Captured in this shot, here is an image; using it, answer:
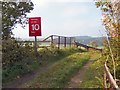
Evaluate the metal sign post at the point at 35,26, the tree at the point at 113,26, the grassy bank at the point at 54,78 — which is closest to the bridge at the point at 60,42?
the metal sign post at the point at 35,26

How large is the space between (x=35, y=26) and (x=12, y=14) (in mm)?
1679

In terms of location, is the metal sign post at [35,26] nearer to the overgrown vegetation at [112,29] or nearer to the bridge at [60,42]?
the bridge at [60,42]

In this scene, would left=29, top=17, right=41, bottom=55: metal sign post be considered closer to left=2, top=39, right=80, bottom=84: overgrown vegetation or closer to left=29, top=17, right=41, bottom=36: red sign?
left=29, top=17, right=41, bottom=36: red sign

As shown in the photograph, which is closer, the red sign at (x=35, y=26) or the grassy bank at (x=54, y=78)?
the grassy bank at (x=54, y=78)

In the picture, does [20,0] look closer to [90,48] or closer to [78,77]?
[78,77]

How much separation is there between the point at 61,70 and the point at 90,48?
17.0 meters

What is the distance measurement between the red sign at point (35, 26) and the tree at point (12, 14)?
1213mm

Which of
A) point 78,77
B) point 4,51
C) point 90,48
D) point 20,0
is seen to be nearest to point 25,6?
point 20,0

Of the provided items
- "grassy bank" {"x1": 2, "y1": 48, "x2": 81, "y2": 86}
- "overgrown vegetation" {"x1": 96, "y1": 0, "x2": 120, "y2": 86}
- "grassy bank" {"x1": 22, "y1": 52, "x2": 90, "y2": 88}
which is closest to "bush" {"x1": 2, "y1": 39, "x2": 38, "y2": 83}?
"grassy bank" {"x1": 2, "y1": 48, "x2": 81, "y2": 86}

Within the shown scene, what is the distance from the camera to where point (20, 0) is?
66.5ft

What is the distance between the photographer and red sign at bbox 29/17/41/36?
60.4ft

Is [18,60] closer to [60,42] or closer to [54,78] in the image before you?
[54,78]

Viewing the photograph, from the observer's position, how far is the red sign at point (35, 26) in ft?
60.4

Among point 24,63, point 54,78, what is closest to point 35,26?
point 24,63
